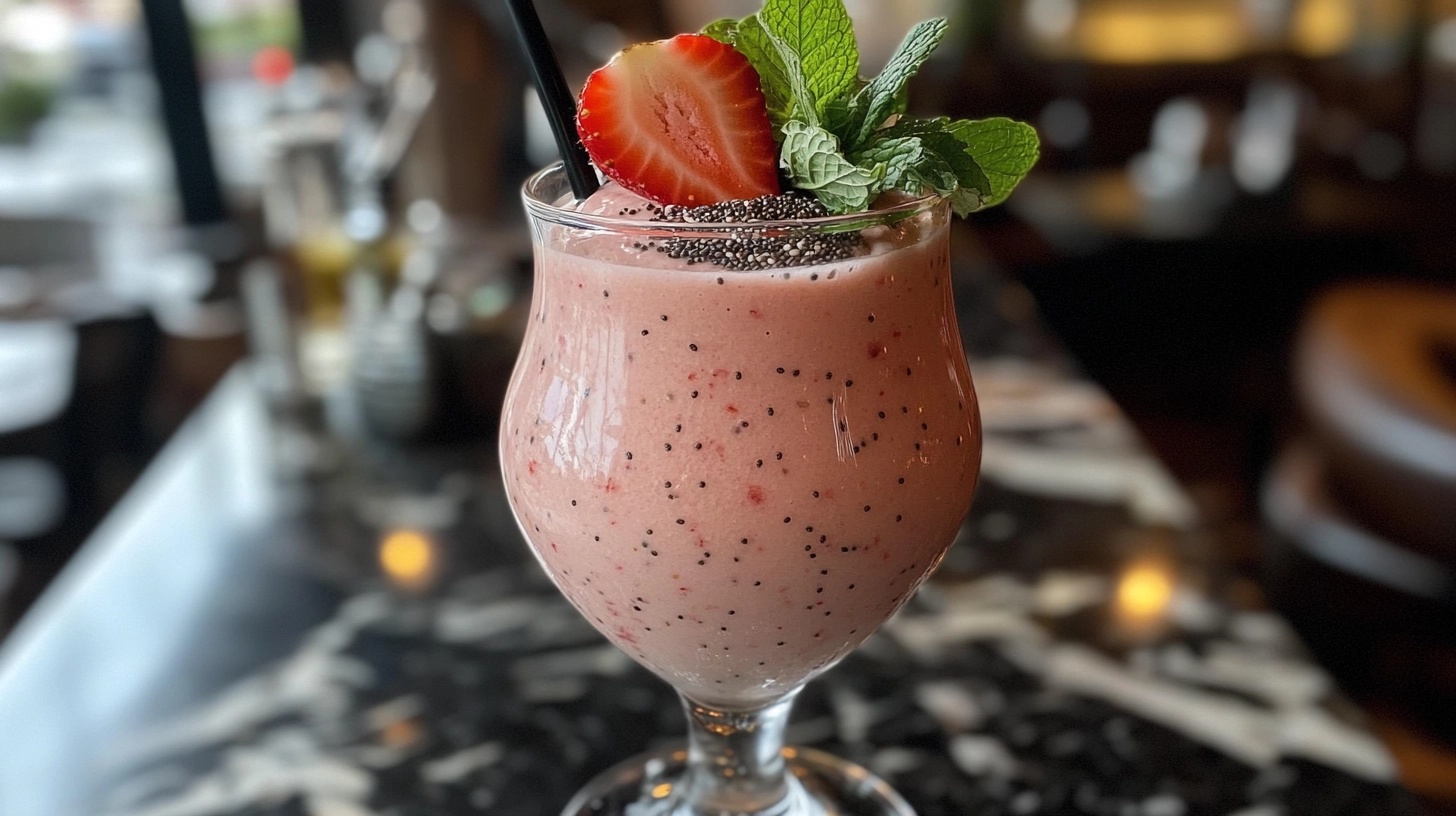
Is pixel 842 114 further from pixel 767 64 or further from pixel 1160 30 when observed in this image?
pixel 1160 30

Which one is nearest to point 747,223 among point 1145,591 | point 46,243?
point 1145,591

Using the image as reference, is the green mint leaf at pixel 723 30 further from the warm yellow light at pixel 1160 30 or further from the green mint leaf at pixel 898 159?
the warm yellow light at pixel 1160 30

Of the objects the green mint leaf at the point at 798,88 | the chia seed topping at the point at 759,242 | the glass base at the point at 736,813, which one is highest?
the green mint leaf at the point at 798,88

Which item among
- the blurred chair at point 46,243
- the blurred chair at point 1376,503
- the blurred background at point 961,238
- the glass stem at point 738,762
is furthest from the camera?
the blurred chair at point 46,243

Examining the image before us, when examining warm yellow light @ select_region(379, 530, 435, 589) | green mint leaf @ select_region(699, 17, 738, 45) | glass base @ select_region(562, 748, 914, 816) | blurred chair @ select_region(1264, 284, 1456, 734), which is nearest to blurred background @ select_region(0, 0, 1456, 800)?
blurred chair @ select_region(1264, 284, 1456, 734)

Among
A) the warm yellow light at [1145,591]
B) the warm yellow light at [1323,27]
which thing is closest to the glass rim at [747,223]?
the warm yellow light at [1145,591]

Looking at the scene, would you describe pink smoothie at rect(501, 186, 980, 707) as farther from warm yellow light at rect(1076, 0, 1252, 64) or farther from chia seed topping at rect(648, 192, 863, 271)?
warm yellow light at rect(1076, 0, 1252, 64)

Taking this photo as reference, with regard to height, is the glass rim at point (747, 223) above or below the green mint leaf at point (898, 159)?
below

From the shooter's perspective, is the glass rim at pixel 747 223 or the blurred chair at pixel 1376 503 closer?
the glass rim at pixel 747 223

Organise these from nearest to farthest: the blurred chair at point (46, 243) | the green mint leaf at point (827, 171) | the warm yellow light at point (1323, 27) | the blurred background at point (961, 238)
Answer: the green mint leaf at point (827, 171) → the blurred background at point (961, 238) → the blurred chair at point (46, 243) → the warm yellow light at point (1323, 27)
